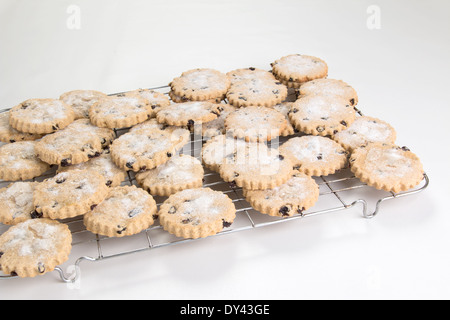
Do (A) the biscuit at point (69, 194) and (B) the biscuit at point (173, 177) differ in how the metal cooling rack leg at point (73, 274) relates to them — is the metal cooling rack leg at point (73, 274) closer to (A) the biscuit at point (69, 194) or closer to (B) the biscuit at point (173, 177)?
(A) the biscuit at point (69, 194)

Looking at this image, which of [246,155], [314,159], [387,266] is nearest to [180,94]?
[246,155]

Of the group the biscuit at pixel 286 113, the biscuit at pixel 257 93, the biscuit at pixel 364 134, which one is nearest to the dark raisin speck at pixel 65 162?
the biscuit at pixel 257 93

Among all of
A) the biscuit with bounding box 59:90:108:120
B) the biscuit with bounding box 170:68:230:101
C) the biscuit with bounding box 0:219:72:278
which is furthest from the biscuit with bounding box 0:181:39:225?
the biscuit with bounding box 170:68:230:101

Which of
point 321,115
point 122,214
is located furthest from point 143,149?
point 321,115

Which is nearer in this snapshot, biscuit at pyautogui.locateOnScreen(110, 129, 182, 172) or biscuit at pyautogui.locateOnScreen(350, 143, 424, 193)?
biscuit at pyautogui.locateOnScreen(350, 143, 424, 193)

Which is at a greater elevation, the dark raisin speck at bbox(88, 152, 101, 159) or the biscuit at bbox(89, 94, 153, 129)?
the biscuit at bbox(89, 94, 153, 129)

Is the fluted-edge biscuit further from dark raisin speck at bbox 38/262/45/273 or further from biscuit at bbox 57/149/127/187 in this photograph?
dark raisin speck at bbox 38/262/45/273

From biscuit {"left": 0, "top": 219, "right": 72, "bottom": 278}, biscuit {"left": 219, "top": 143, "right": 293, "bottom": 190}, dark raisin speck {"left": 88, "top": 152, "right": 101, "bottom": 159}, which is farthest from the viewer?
dark raisin speck {"left": 88, "top": 152, "right": 101, "bottom": 159}

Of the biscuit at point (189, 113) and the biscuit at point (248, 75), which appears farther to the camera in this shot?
the biscuit at point (248, 75)
